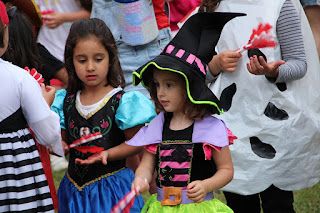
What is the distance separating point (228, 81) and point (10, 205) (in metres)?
1.40

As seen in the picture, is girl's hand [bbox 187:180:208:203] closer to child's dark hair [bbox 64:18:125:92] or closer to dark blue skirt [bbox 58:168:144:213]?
dark blue skirt [bbox 58:168:144:213]

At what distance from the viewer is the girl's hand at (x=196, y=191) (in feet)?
8.18

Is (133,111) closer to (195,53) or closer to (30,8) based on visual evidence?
(195,53)

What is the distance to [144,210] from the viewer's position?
2.82m

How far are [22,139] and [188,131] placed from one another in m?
0.87

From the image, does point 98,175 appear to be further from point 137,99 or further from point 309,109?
point 309,109

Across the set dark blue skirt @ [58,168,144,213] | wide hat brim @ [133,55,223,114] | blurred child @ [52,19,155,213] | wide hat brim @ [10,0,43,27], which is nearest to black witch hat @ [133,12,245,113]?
wide hat brim @ [133,55,223,114]

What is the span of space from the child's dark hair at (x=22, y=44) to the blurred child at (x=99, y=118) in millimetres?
511

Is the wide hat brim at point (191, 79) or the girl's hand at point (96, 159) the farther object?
the girl's hand at point (96, 159)

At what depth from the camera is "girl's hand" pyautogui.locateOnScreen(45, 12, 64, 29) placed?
4.38 metres

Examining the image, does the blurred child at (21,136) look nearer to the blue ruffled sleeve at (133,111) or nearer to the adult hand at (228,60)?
the blue ruffled sleeve at (133,111)

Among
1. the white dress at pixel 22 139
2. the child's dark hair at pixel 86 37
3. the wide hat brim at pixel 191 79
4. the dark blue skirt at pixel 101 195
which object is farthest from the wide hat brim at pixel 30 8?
the wide hat brim at pixel 191 79

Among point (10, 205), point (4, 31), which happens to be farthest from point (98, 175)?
point (4, 31)

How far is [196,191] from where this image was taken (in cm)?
250
